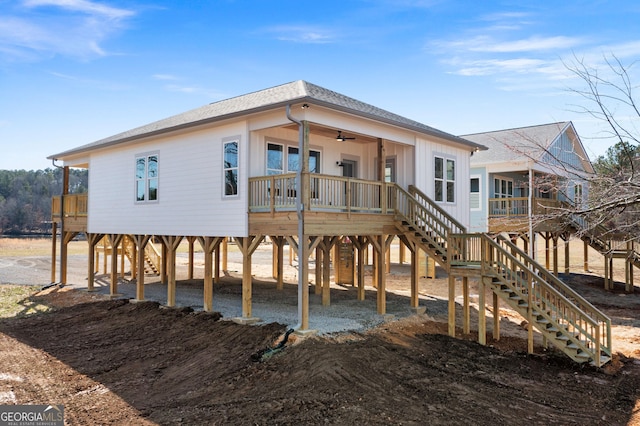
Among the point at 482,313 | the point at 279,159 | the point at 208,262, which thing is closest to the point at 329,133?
the point at 279,159

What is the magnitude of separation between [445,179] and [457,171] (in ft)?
3.23

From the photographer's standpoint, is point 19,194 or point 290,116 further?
point 19,194

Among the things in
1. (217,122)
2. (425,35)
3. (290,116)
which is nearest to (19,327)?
(217,122)

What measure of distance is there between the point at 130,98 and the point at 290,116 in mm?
17164

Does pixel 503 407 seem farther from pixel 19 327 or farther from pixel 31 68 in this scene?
pixel 31 68

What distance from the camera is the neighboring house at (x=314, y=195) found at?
1159 cm

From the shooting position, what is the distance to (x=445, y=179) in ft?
55.2

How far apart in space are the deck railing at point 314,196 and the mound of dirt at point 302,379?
3325 mm

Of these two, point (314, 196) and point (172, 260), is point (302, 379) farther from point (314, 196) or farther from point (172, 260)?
point (172, 260)

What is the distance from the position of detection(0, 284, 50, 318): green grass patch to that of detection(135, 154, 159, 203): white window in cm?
581

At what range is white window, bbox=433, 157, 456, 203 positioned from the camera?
16.5m

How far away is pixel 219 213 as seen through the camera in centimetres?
1369

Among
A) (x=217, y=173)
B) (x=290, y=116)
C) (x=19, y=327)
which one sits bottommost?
(x=19, y=327)

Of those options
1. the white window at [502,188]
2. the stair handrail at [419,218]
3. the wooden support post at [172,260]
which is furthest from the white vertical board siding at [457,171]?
the wooden support post at [172,260]
